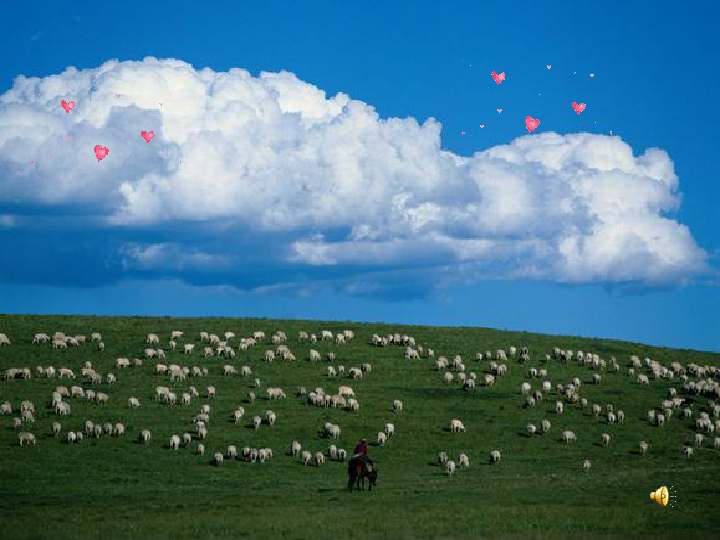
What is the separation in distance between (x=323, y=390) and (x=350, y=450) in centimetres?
1441

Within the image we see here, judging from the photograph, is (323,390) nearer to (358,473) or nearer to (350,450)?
(350,450)

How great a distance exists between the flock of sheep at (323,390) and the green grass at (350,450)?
2.60ft

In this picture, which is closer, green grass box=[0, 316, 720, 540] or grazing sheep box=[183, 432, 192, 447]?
green grass box=[0, 316, 720, 540]

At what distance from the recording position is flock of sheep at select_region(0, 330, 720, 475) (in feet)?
222

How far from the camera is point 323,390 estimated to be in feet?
269

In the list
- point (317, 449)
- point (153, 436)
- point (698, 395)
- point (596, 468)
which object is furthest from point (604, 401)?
point (153, 436)

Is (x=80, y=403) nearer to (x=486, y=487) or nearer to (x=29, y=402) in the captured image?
(x=29, y=402)

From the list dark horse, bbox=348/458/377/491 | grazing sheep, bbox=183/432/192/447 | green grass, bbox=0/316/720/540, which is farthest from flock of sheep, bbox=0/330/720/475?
dark horse, bbox=348/458/377/491

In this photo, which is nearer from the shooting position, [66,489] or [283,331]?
[66,489]

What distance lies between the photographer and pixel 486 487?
55.7m

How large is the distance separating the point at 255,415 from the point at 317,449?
26.4ft

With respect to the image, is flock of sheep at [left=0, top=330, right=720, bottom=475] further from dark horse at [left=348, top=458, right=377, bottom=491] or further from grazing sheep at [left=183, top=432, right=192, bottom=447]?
dark horse at [left=348, top=458, right=377, bottom=491]

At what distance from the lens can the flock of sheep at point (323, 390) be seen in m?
67.8

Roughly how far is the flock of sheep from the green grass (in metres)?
0.79
